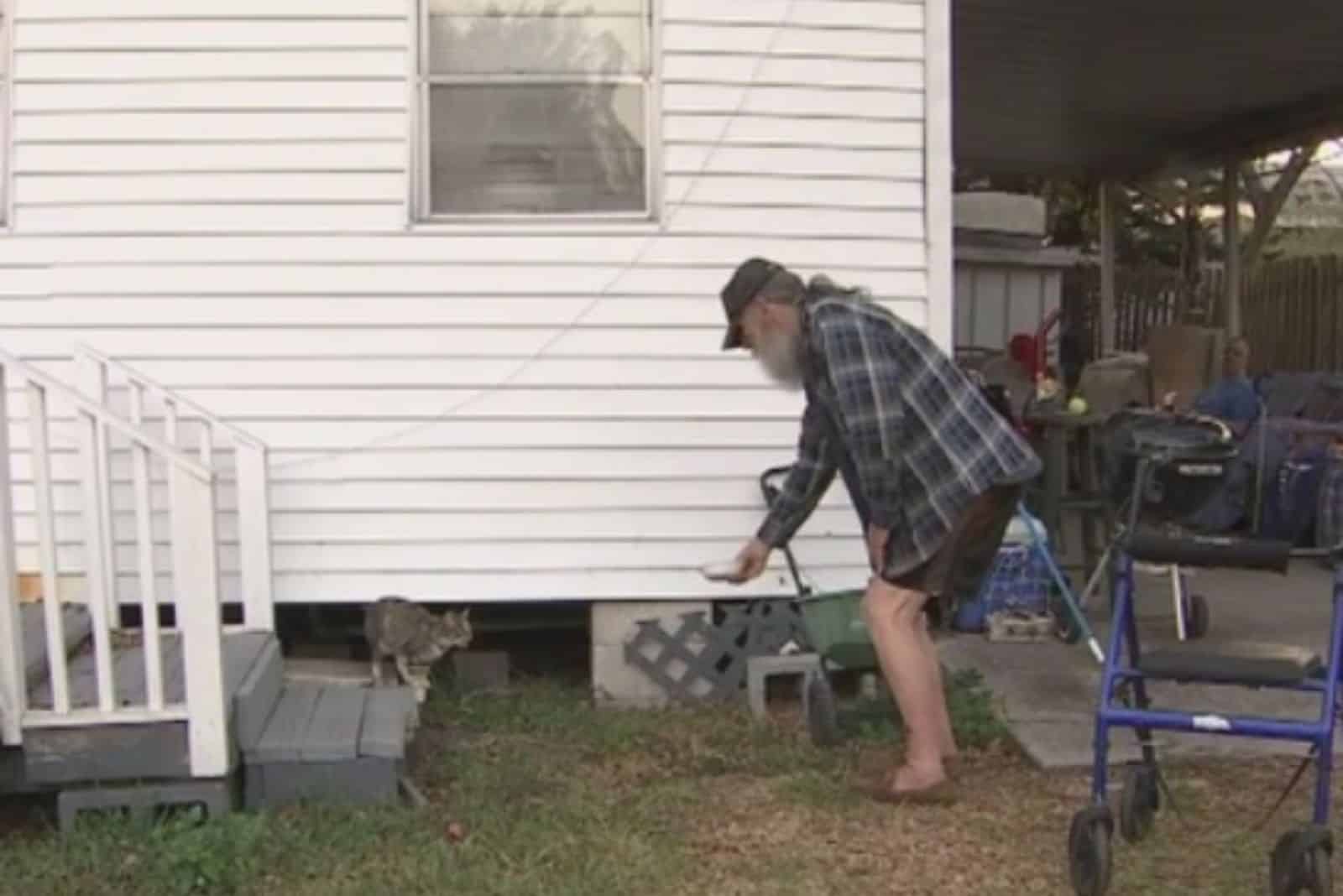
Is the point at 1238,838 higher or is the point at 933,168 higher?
the point at 933,168

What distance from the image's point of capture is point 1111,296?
1404 cm

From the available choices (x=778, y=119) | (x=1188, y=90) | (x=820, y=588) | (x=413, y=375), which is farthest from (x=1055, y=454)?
(x=1188, y=90)

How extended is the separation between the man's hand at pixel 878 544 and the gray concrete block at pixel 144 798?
5.95 ft

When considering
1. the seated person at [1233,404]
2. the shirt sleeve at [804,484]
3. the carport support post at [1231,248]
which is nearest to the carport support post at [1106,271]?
the carport support post at [1231,248]

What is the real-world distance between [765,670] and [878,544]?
1390 mm

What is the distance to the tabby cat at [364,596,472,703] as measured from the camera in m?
5.44

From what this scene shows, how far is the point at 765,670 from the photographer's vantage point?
5520mm

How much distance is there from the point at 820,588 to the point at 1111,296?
29.8ft

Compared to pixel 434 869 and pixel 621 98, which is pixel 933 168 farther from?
pixel 434 869

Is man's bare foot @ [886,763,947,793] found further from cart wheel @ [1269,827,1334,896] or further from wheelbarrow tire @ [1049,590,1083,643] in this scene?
wheelbarrow tire @ [1049,590,1083,643]

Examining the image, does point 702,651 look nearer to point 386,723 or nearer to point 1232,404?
point 386,723

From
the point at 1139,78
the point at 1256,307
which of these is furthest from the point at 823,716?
the point at 1256,307

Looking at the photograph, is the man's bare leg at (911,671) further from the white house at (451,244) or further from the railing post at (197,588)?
the railing post at (197,588)

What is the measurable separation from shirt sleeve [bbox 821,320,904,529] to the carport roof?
426 centimetres
